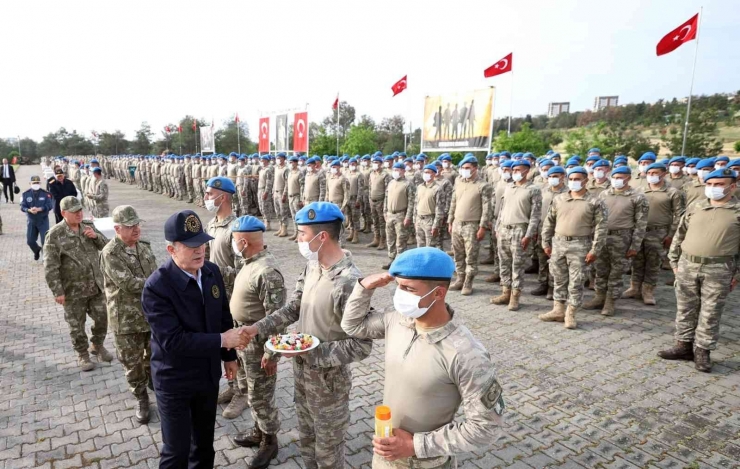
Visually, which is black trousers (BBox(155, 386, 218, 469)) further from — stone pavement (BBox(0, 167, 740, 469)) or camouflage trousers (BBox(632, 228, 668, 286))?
camouflage trousers (BBox(632, 228, 668, 286))

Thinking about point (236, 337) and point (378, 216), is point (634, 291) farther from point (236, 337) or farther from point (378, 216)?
point (236, 337)

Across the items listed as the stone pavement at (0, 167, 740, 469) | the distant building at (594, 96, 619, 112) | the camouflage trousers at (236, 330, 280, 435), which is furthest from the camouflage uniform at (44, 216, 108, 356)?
the distant building at (594, 96, 619, 112)

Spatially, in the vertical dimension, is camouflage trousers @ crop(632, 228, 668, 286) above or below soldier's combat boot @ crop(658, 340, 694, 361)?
above

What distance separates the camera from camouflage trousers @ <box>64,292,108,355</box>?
4961mm

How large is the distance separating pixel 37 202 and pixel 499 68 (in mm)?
13298

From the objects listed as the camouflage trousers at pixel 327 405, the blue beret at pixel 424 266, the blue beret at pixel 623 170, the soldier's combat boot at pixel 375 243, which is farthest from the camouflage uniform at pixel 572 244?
the soldier's combat boot at pixel 375 243

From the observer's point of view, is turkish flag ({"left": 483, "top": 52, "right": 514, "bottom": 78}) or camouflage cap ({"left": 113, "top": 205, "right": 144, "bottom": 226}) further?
turkish flag ({"left": 483, "top": 52, "right": 514, "bottom": 78})

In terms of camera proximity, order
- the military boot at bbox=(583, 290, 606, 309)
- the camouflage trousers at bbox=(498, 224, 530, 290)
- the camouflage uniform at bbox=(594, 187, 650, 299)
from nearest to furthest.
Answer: the camouflage uniform at bbox=(594, 187, 650, 299)
the camouflage trousers at bbox=(498, 224, 530, 290)
the military boot at bbox=(583, 290, 606, 309)

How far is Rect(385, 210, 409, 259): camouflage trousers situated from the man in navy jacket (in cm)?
692

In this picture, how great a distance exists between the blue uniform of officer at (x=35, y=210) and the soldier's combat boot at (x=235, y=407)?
8.43 metres

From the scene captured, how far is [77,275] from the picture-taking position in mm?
4945

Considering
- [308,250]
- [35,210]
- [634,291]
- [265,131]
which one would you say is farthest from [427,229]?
[265,131]

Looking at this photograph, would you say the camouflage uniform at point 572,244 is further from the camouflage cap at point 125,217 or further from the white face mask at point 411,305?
the camouflage cap at point 125,217

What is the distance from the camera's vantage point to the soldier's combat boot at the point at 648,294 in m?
7.22
